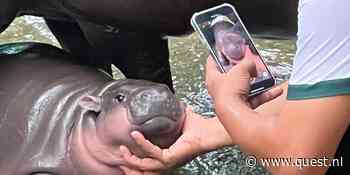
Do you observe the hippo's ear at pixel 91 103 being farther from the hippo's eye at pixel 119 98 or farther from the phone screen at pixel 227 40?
the phone screen at pixel 227 40

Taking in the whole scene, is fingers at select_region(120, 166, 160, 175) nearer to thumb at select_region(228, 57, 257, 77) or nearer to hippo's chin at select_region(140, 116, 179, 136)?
hippo's chin at select_region(140, 116, 179, 136)

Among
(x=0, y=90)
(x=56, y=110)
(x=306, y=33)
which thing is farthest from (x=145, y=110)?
(x=306, y=33)

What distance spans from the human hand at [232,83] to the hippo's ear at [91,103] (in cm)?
36

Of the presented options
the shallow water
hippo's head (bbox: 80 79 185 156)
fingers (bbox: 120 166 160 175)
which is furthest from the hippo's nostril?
the shallow water

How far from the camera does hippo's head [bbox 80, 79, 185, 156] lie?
1.70 metres

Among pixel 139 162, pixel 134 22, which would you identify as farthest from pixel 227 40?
pixel 134 22

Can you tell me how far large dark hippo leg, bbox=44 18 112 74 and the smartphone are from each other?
65 cm

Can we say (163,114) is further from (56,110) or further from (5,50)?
(5,50)

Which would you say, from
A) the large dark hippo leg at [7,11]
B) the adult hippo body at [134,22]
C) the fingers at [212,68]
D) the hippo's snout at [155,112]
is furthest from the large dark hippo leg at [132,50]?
the fingers at [212,68]

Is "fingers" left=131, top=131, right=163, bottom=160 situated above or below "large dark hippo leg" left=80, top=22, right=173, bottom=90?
below

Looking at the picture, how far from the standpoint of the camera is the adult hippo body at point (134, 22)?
1901 millimetres

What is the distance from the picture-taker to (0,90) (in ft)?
6.30

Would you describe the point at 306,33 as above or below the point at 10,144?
above

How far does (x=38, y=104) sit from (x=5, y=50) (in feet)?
0.65
